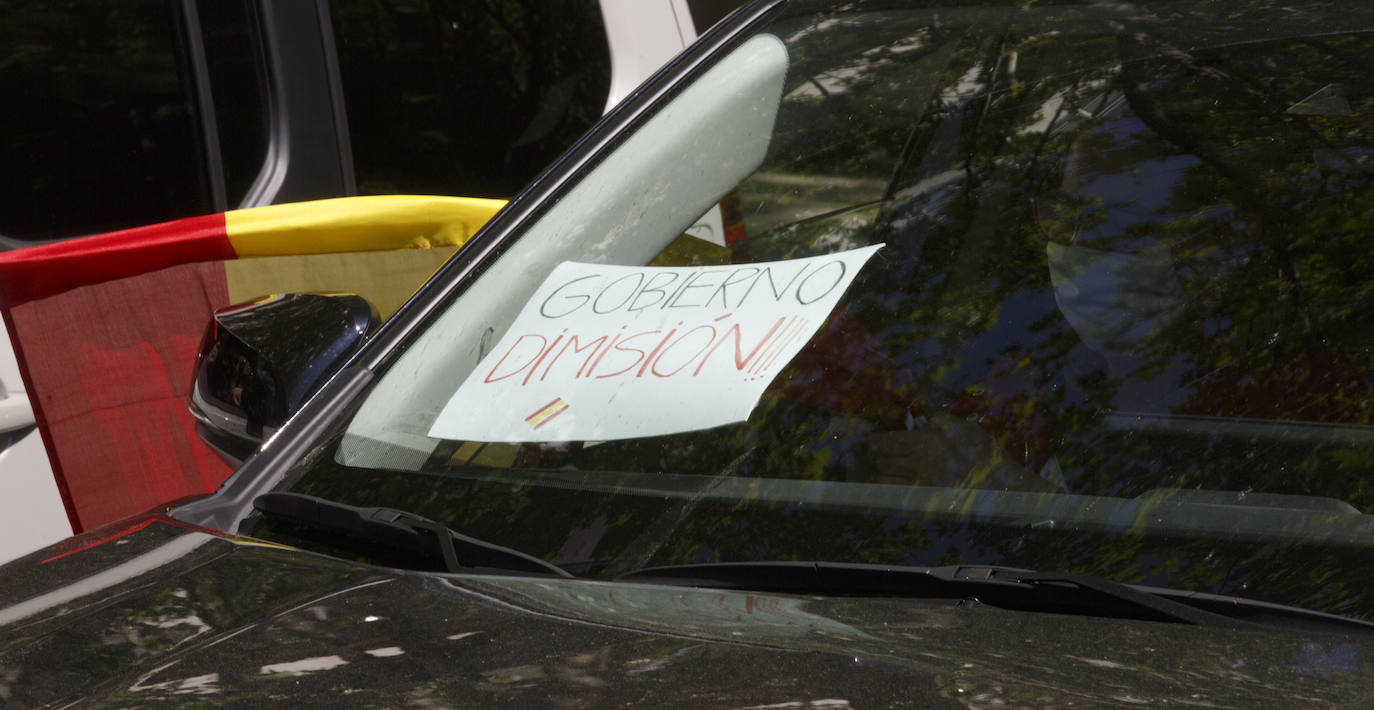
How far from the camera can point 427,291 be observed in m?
1.87

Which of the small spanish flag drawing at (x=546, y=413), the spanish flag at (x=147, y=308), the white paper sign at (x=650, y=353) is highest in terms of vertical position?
the white paper sign at (x=650, y=353)

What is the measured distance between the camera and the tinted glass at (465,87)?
3148 millimetres

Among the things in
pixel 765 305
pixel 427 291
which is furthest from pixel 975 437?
pixel 427 291

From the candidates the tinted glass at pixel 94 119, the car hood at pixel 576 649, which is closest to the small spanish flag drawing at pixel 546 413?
the car hood at pixel 576 649

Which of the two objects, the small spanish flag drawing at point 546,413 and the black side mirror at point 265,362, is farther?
the black side mirror at point 265,362

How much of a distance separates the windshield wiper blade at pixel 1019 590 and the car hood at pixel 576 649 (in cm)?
3

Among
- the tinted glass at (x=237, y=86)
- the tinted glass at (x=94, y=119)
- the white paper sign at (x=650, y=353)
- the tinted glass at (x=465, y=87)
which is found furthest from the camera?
the tinted glass at (x=465, y=87)

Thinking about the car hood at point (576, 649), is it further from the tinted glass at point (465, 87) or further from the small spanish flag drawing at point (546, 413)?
the tinted glass at point (465, 87)

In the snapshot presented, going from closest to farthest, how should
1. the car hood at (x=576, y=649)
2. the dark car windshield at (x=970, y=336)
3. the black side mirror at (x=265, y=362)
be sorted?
the car hood at (x=576, y=649) → the dark car windshield at (x=970, y=336) → the black side mirror at (x=265, y=362)

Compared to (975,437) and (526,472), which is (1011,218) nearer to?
(975,437)

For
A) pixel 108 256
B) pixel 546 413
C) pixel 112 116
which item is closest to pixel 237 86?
pixel 112 116

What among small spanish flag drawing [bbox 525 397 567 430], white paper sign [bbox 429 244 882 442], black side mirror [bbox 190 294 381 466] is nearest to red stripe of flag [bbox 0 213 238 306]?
black side mirror [bbox 190 294 381 466]

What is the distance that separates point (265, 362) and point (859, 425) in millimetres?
771

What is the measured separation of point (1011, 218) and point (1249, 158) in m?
0.26
